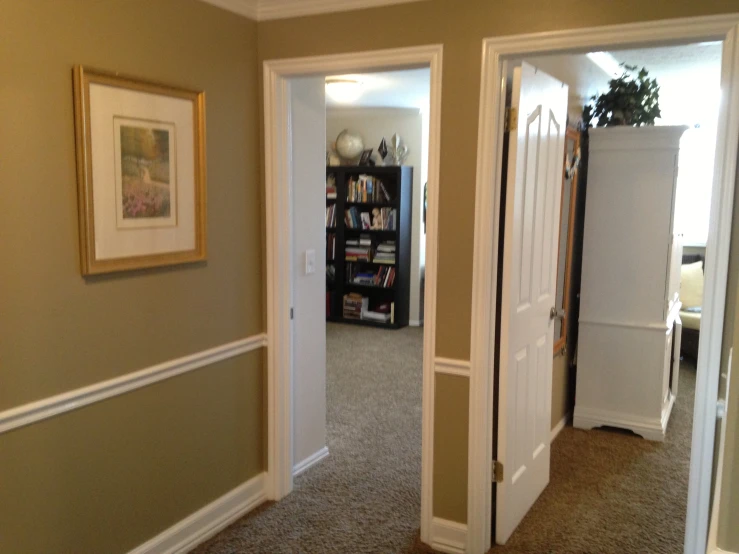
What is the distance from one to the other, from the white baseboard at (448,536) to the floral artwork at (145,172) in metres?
1.67

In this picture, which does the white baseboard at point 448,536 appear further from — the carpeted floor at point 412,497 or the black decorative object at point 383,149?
the black decorative object at point 383,149

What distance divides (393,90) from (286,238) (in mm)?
2831

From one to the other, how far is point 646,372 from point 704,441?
1.81m

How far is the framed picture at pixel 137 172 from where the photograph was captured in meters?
2.02

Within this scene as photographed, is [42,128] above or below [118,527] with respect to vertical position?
above

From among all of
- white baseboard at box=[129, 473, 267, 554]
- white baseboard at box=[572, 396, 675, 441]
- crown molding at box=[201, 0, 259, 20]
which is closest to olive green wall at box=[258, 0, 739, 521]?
crown molding at box=[201, 0, 259, 20]

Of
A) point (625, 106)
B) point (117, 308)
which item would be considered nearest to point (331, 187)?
point (625, 106)

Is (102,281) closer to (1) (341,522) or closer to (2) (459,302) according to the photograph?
(2) (459,302)

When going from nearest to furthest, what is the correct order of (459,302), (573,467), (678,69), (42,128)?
(42,128)
(459,302)
(573,467)
(678,69)

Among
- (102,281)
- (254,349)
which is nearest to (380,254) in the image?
(254,349)

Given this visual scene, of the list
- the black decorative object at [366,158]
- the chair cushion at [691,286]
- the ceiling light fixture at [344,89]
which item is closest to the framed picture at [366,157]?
the black decorative object at [366,158]

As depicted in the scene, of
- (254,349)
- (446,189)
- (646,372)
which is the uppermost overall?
(446,189)

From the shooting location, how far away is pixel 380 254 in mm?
6543

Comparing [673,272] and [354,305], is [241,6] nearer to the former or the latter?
[673,272]
